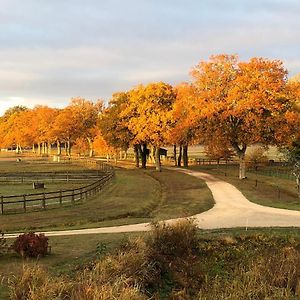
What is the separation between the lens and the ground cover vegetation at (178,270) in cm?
1151

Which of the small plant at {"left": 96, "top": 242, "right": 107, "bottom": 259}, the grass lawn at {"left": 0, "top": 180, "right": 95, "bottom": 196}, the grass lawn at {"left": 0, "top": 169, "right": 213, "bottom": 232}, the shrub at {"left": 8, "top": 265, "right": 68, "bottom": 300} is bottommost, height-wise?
the grass lawn at {"left": 0, "top": 180, "right": 95, "bottom": 196}

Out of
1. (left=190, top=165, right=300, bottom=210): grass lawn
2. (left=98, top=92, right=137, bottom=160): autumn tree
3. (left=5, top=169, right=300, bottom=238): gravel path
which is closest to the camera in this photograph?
(left=5, top=169, right=300, bottom=238): gravel path

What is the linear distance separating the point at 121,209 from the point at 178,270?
662 inches

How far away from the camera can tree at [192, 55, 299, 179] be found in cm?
5075

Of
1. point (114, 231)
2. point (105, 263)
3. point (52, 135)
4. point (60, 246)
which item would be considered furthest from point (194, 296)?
point (52, 135)

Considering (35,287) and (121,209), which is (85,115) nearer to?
(121,209)

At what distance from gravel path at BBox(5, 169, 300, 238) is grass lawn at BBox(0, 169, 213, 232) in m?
1.42

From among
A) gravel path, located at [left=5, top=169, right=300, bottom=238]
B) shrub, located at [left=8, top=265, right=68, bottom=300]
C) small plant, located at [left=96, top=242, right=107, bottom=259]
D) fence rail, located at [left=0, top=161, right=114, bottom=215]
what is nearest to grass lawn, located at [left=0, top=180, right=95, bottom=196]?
fence rail, located at [left=0, top=161, right=114, bottom=215]

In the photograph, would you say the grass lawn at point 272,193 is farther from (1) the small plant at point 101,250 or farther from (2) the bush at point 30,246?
(2) the bush at point 30,246

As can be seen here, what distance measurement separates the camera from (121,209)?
1277 inches

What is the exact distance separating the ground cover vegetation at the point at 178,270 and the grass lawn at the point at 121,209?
823cm

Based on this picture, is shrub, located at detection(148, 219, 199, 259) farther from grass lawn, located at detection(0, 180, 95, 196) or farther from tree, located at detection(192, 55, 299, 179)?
tree, located at detection(192, 55, 299, 179)

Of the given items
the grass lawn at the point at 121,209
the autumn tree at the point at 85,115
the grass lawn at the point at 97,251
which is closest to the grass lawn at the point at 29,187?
the grass lawn at the point at 121,209

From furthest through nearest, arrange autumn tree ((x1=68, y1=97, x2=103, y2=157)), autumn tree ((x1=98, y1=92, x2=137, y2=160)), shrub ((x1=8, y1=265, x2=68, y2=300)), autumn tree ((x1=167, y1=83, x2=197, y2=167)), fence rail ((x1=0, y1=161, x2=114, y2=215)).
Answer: autumn tree ((x1=68, y1=97, x2=103, y2=157)) → autumn tree ((x1=98, y1=92, x2=137, y2=160)) → autumn tree ((x1=167, y1=83, x2=197, y2=167)) → fence rail ((x1=0, y1=161, x2=114, y2=215)) → shrub ((x1=8, y1=265, x2=68, y2=300))
